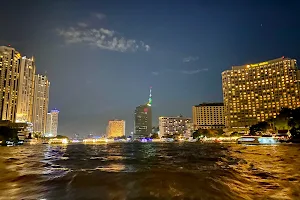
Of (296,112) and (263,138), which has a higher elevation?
(296,112)

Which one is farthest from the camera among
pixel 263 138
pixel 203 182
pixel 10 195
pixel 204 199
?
pixel 263 138

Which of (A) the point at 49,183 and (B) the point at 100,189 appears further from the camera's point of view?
(A) the point at 49,183

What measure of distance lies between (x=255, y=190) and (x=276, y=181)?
369 cm

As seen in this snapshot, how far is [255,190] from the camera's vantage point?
524 inches

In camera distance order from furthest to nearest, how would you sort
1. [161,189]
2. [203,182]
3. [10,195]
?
[203,182] → [161,189] → [10,195]

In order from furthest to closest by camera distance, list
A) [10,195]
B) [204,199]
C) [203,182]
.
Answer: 1. [203,182]
2. [10,195]
3. [204,199]

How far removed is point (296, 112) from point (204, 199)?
11672 cm

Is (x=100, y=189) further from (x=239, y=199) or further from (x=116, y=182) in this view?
(x=239, y=199)

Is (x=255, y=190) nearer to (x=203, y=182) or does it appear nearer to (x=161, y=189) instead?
(x=203, y=182)

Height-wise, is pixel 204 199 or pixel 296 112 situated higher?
pixel 296 112

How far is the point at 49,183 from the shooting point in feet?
50.6

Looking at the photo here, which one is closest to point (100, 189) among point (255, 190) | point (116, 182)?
point (116, 182)

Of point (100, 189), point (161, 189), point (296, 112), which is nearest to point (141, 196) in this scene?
point (161, 189)

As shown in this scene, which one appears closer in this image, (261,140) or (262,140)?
(262,140)
